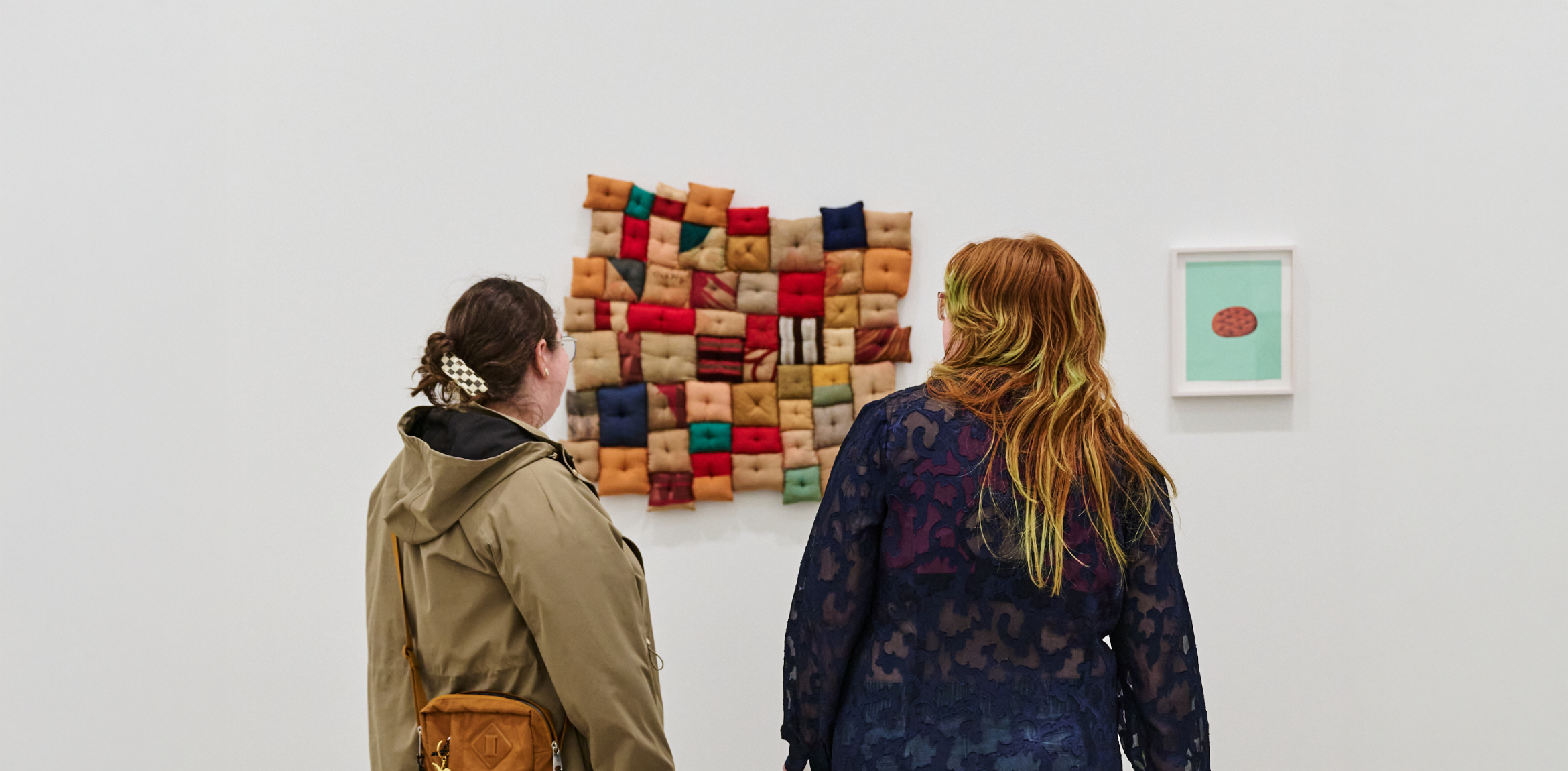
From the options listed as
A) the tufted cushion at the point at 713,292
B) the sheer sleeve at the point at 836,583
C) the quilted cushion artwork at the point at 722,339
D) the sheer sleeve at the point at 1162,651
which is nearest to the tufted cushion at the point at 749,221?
the quilted cushion artwork at the point at 722,339

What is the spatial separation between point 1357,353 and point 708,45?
5.57ft

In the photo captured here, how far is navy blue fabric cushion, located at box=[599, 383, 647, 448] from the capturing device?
2.14 meters

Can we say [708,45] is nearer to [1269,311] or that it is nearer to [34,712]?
[1269,311]

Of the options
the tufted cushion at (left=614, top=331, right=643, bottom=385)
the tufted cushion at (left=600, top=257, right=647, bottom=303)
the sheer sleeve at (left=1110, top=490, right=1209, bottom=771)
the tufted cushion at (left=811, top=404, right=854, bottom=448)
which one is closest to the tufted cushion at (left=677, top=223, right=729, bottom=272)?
the tufted cushion at (left=600, top=257, right=647, bottom=303)

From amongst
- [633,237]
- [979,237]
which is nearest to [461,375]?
[633,237]

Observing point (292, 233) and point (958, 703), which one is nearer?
point (958, 703)

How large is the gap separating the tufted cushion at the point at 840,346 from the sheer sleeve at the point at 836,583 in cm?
83

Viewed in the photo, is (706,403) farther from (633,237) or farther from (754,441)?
(633,237)

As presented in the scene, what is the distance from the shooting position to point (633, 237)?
216 centimetres

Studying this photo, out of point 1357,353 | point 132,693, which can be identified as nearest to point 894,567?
point 1357,353

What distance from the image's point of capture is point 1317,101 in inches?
86.0

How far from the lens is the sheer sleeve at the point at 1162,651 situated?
1.28m

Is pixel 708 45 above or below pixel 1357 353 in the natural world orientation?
above

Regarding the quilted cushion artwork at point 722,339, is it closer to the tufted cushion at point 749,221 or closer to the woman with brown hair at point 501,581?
the tufted cushion at point 749,221
